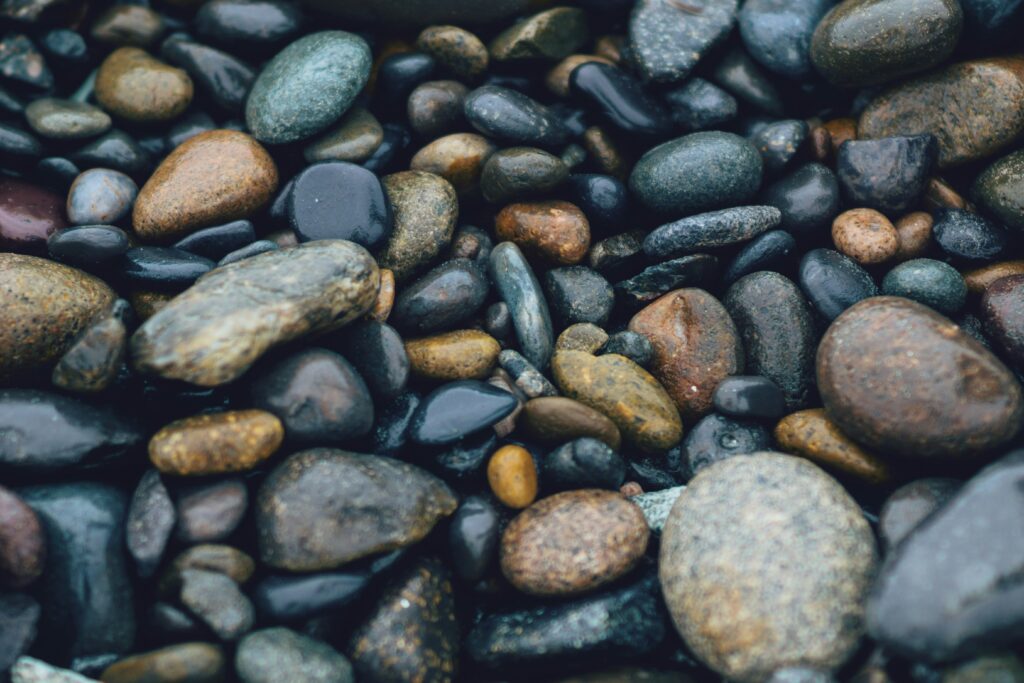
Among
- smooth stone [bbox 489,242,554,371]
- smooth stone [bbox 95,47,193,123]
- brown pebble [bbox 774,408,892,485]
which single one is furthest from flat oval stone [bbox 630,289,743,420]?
smooth stone [bbox 95,47,193,123]

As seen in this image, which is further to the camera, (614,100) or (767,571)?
(614,100)

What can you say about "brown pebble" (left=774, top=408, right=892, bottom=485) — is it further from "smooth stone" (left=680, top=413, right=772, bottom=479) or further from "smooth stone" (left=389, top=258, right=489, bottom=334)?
"smooth stone" (left=389, top=258, right=489, bottom=334)

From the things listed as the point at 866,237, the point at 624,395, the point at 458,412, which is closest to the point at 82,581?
the point at 458,412

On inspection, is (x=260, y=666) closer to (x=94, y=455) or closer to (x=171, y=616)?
(x=171, y=616)

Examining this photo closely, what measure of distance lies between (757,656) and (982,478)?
1.04 meters

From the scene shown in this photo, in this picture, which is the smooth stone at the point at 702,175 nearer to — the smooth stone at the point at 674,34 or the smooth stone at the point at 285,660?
the smooth stone at the point at 674,34

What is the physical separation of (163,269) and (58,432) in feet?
2.93

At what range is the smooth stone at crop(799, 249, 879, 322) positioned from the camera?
3.72 meters

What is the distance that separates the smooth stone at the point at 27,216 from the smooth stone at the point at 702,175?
3.12m

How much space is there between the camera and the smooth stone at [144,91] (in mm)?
4477

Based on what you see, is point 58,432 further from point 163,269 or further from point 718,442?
point 718,442

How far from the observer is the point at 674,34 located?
4.47 m

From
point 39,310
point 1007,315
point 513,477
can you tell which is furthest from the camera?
point 1007,315

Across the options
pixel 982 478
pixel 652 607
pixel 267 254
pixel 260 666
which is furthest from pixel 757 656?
pixel 267 254
